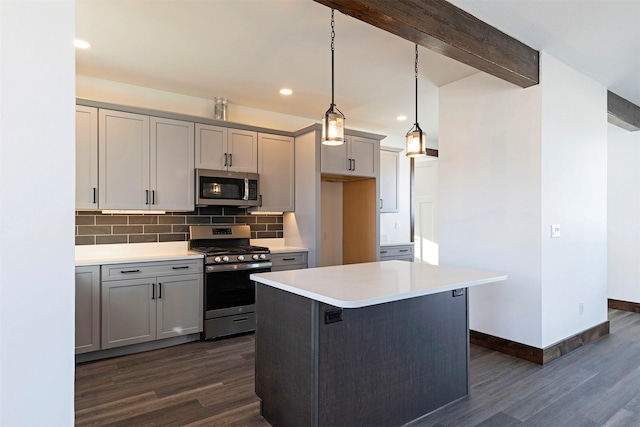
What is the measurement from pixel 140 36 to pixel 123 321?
234cm

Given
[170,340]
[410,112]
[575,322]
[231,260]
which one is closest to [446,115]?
[410,112]

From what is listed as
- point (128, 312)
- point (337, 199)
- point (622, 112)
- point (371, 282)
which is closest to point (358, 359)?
point (371, 282)

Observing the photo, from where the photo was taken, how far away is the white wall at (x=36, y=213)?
99 cm

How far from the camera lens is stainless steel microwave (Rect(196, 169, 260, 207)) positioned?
12.7 ft

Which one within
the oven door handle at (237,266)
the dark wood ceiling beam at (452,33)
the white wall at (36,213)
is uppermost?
the dark wood ceiling beam at (452,33)

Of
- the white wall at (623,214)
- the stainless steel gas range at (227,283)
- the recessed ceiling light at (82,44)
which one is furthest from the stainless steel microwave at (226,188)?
the white wall at (623,214)

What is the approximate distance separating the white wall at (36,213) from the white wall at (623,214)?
5.96 metres

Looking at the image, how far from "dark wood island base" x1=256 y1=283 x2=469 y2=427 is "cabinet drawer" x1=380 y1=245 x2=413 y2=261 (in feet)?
8.05

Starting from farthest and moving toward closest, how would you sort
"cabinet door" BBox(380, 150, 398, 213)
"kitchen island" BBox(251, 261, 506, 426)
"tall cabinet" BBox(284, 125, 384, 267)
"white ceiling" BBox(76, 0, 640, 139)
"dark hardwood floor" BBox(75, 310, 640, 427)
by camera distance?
"cabinet door" BBox(380, 150, 398, 213) → "tall cabinet" BBox(284, 125, 384, 267) → "white ceiling" BBox(76, 0, 640, 139) → "dark hardwood floor" BBox(75, 310, 640, 427) → "kitchen island" BBox(251, 261, 506, 426)

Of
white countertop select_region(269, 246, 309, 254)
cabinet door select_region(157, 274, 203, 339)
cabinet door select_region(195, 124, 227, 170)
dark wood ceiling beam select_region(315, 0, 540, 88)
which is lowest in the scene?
cabinet door select_region(157, 274, 203, 339)

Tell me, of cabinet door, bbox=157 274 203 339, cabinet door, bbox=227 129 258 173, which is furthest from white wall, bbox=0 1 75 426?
cabinet door, bbox=227 129 258 173

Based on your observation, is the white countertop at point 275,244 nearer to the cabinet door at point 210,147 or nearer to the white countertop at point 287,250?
the white countertop at point 287,250

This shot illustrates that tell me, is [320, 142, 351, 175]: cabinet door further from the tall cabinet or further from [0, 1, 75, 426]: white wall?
[0, 1, 75, 426]: white wall

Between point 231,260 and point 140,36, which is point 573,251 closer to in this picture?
point 231,260
